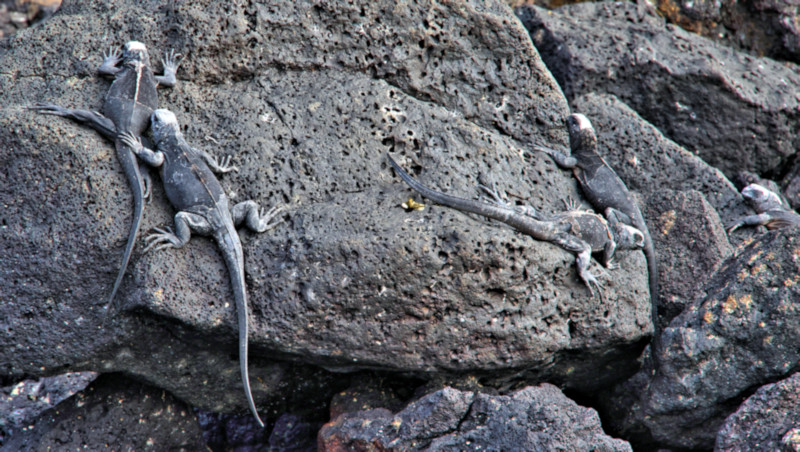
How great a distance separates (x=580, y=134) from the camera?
18.9 feet

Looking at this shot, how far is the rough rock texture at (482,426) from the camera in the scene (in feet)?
12.7

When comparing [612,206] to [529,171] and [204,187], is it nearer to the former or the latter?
[529,171]

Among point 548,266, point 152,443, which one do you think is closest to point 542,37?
point 548,266

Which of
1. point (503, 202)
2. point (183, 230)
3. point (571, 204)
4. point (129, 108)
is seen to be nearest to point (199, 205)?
point (183, 230)

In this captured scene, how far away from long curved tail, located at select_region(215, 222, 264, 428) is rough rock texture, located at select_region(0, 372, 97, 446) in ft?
6.79

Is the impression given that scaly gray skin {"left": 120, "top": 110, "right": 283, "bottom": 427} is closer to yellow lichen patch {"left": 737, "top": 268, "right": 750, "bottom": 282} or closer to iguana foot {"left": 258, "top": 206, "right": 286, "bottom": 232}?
iguana foot {"left": 258, "top": 206, "right": 286, "bottom": 232}

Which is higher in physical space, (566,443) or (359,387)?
(566,443)

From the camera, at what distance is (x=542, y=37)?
6816mm

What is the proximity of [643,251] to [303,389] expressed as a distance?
296 cm

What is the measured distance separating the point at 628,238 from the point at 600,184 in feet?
2.02

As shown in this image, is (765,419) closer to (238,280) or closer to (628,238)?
(628,238)

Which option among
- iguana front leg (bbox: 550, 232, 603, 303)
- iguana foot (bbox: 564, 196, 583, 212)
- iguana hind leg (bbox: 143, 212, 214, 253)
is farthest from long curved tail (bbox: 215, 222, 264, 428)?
iguana foot (bbox: 564, 196, 583, 212)

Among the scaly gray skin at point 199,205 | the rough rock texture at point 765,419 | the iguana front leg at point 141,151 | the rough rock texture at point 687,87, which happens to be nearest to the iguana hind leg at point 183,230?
the scaly gray skin at point 199,205

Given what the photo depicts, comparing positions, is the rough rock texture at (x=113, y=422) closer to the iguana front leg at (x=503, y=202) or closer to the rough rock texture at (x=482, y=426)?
the rough rock texture at (x=482, y=426)
